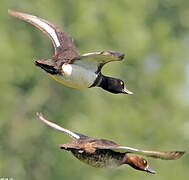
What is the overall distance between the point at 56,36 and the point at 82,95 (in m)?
14.4

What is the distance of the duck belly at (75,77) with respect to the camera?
25.9 ft

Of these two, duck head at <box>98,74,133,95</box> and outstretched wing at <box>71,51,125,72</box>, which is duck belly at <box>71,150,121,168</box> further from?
duck head at <box>98,74,133,95</box>

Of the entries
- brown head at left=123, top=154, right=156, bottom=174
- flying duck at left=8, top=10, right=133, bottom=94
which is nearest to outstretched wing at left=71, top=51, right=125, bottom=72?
flying duck at left=8, top=10, right=133, bottom=94

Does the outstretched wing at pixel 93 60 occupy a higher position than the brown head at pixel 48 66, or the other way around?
the outstretched wing at pixel 93 60

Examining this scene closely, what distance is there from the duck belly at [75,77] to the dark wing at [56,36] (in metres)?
0.29

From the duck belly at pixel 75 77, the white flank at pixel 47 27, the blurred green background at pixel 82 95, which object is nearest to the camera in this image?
the duck belly at pixel 75 77

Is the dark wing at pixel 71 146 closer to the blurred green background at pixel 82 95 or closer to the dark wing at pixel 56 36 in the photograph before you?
the dark wing at pixel 56 36

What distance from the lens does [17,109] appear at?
23938 mm

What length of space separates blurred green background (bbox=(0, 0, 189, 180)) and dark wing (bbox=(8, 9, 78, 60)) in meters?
11.9

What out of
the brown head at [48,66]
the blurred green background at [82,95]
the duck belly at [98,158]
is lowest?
the duck belly at [98,158]

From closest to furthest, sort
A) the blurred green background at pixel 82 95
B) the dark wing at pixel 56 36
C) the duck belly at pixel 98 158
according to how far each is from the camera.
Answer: the duck belly at pixel 98 158 < the dark wing at pixel 56 36 < the blurred green background at pixel 82 95

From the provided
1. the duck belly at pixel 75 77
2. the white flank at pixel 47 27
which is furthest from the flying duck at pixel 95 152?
the white flank at pixel 47 27

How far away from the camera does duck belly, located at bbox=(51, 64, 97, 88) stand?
789 cm

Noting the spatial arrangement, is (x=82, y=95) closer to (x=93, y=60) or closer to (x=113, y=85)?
(x=113, y=85)
